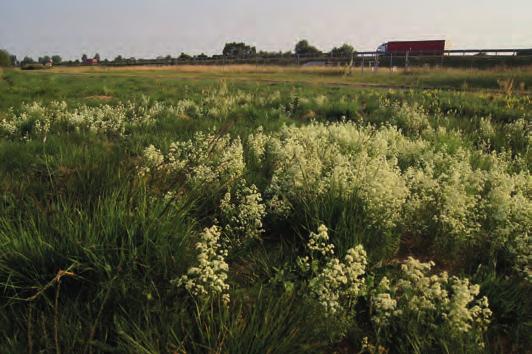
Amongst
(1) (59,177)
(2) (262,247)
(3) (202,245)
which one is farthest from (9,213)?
(2) (262,247)

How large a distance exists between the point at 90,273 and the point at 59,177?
167 cm

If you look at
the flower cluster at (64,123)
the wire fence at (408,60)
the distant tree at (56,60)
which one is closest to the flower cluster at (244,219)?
the flower cluster at (64,123)

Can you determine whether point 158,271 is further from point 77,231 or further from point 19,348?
point 19,348

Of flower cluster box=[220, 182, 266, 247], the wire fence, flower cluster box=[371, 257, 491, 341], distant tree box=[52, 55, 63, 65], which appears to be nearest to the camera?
flower cluster box=[371, 257, 491, 341]

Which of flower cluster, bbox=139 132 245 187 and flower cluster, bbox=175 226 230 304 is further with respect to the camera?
flower cluster, bbox=139 132 245 187

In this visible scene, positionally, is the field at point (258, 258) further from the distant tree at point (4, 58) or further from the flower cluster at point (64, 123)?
the distant tree at point (4, 58)

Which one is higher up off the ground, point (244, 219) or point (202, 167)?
point (202, 167)

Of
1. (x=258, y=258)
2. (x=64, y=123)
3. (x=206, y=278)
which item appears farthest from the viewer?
(x=64, y=123)

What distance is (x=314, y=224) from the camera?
3.69 metres

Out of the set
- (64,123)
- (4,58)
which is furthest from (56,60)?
(64,123)

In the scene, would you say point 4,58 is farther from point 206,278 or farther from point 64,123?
point 206,278

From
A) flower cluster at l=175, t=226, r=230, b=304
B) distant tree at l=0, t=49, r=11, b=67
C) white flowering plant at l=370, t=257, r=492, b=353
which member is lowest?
white flowering plant at l=370, t=257, r=492, b=353

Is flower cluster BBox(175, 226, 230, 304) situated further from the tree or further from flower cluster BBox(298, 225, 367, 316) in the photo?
the tree

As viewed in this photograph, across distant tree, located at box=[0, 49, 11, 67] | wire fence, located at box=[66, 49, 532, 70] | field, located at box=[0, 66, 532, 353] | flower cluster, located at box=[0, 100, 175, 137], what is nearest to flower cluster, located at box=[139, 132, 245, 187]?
field, located at box=[0, 66, 532, 353]
